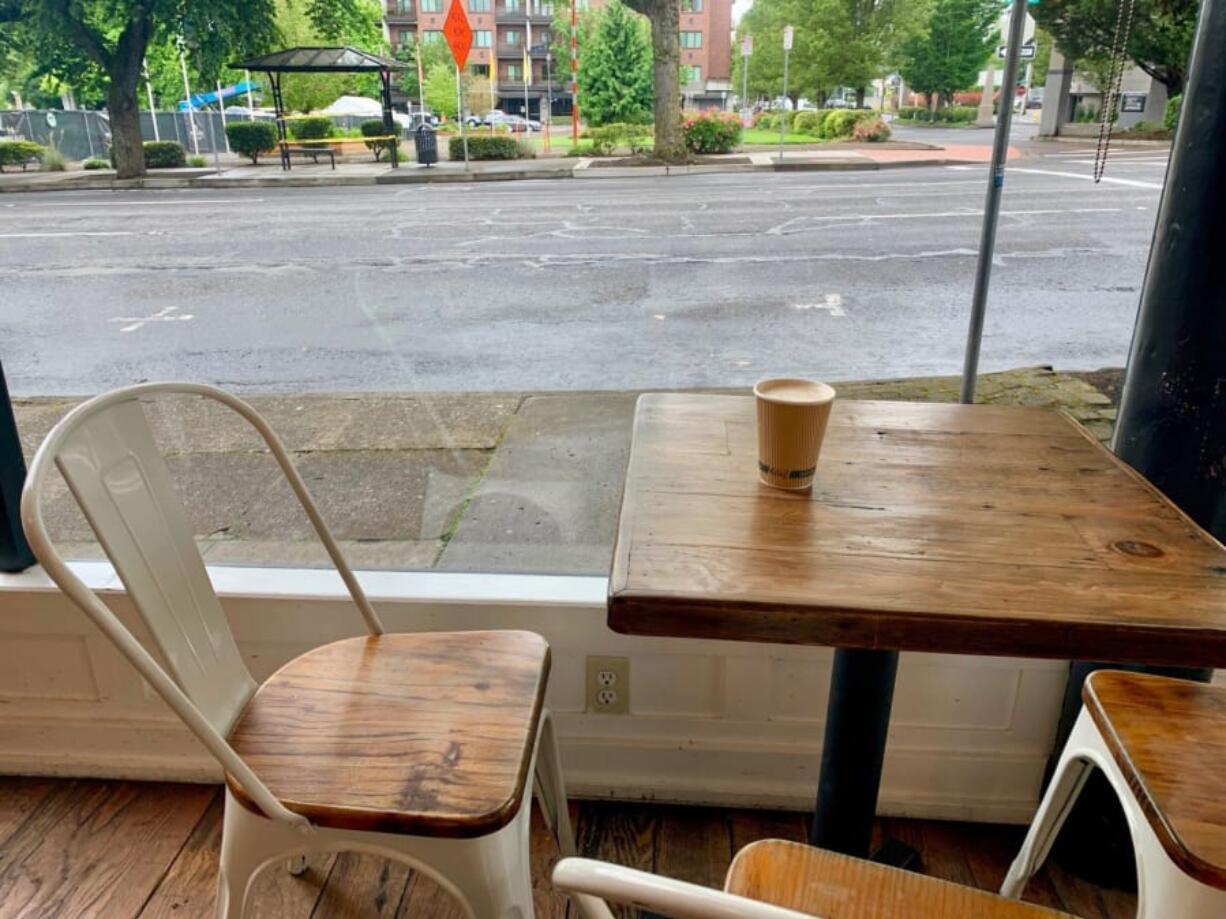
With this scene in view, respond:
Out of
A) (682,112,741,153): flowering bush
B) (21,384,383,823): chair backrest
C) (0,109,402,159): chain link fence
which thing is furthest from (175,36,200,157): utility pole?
(682,112,741,153): flowering bush

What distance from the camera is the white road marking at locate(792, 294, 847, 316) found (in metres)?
1.92

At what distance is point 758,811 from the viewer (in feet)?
5.54

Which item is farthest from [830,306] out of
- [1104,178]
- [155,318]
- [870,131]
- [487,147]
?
[155,318]

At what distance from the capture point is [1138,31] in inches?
56.5

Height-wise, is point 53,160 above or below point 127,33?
below

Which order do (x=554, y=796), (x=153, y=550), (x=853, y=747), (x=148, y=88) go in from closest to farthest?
(x=153, y=550) < (x=853, y=747) < (x=554, y=796) < (x=148, y=88)

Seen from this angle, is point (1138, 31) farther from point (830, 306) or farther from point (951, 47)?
point (830, 306)

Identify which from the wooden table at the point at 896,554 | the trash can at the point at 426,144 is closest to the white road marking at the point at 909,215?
the wooden table at the point at 896,554

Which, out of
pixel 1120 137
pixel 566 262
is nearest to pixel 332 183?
pixel 566 262

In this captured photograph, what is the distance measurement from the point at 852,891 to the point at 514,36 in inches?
56.4

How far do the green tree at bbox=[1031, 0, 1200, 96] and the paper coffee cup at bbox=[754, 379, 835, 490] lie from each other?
0.87 m

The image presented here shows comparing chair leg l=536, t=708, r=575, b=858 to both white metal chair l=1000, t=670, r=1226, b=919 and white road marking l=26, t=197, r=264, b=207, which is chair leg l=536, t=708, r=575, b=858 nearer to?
white metal chair l=1000, t=670, r=1226, b=919

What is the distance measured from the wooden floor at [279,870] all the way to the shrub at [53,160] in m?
1.26

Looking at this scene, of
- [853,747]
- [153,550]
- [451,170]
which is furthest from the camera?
[451,170]
